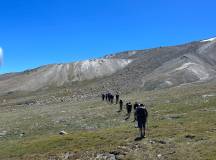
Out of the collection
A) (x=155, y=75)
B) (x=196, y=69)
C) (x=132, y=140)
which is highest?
(x=196, y=69)

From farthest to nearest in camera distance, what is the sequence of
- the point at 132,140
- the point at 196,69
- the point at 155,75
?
1. the point at 155,75
2. the point at 196,69
3. the point at 132,140

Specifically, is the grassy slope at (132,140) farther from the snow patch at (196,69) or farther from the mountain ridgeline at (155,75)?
the snow patch at (196,69)

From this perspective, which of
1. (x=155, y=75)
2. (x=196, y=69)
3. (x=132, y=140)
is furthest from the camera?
(x=155, y=75)

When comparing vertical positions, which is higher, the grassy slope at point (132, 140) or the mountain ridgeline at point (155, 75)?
the mountain ridgeline at point (155, 75)

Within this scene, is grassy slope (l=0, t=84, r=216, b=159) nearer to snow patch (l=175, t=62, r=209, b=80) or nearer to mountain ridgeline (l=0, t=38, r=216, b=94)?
mountain ridgeline (l=0, t=38, r=216, b=94)

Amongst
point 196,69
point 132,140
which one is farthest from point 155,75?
point 132,140

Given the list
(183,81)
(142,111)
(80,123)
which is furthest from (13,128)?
(183,81)

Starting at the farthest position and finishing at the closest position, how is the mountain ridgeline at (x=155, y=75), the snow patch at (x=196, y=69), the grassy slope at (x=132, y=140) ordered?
the snow patch at (x=196, y=69)
the mountain ridgeline at (x=155, y=75)
the grassy slope at (x=132, y=140)

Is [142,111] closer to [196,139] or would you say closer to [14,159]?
[196,139]

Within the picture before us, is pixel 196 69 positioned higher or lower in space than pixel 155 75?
higher

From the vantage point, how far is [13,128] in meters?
55.4

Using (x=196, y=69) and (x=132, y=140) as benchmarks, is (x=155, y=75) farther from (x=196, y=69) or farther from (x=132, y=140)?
(x=132, y=140)

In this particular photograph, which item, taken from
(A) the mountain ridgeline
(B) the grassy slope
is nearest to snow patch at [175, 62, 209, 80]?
(A) the mountain ridgeline

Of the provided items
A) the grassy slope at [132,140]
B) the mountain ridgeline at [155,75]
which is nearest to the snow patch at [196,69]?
the mountain ridgeline at [155,75]
